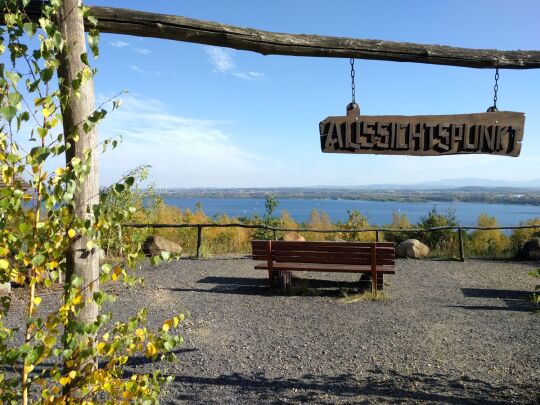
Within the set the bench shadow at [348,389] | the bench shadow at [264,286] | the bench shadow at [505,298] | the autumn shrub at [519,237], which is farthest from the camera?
the autumn shrub at [519,237]

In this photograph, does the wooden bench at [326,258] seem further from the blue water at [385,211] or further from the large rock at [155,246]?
the blue water at [385,211]

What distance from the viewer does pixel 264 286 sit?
24.6 ft

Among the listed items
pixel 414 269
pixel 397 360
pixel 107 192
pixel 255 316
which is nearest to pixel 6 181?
pixel 107 192

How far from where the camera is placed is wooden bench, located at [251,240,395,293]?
6660 millimetres

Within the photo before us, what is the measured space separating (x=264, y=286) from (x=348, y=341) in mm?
2880

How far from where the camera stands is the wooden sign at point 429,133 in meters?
3.34

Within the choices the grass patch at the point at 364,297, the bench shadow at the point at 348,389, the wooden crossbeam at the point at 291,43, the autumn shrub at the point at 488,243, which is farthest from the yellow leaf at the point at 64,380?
the autumn shrub at the point at 488,243

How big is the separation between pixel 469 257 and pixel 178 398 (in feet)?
29.2

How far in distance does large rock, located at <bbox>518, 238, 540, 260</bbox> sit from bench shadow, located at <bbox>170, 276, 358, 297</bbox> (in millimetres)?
5208

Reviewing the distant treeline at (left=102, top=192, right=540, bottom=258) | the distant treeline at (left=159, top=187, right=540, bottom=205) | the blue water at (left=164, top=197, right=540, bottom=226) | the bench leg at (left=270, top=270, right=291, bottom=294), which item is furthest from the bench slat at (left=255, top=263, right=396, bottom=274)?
the blue water at (left=164, top=197, right=540, bottom=226)

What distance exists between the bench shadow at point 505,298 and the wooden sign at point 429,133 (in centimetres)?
354

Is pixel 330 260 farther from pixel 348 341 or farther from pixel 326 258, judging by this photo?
pixel 348 341

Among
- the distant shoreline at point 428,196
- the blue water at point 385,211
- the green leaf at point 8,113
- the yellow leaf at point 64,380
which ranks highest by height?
the green leaf at point 8,113

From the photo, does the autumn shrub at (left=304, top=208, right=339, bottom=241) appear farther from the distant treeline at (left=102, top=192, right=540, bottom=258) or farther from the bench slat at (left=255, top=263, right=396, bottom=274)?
the bench slat at (left=255, top=263, right=396, bottom=274)
